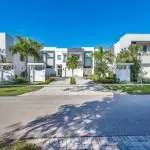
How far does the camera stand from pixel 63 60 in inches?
2265

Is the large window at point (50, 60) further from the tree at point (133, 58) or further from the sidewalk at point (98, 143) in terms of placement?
the sidewalk at point (98, 143)

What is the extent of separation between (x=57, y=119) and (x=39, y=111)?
189 cm

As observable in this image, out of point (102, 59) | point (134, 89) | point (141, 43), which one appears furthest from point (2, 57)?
point (141, 43)

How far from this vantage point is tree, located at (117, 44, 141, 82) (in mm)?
30823

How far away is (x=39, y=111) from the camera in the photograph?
31.8 feet

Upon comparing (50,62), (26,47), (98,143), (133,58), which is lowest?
(98,143)

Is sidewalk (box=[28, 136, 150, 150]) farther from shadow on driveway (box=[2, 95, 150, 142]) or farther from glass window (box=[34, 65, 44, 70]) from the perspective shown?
glass window (box=[34, 65, 44, 70])

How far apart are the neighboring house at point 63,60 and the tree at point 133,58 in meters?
25.7

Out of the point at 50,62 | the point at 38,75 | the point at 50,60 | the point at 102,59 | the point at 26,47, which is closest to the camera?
the point at 38,75

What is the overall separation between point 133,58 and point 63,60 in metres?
28.8

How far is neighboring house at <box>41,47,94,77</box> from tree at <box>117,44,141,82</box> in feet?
84.2

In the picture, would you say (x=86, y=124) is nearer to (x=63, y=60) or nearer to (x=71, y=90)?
(x=71, y=90)

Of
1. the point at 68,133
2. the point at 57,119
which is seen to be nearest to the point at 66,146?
the point at 68,133

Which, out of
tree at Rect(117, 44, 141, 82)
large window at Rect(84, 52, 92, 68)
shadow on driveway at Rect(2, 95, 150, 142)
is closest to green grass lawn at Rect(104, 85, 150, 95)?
shadow on driveway at Rect(2, 95, 150, 142)
